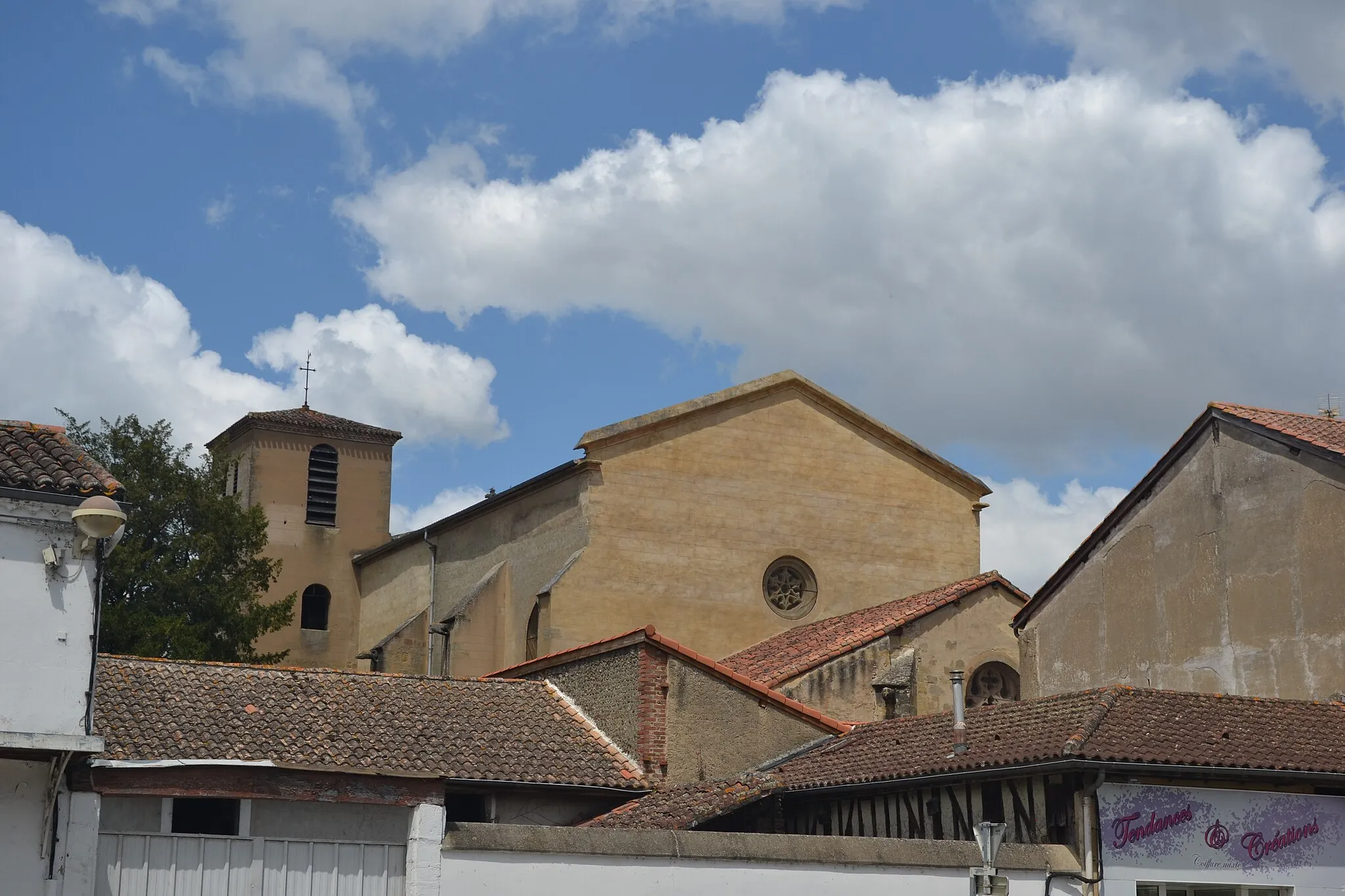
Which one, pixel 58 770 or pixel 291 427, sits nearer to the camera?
pixel 58 770

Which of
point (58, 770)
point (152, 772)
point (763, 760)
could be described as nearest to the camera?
point (58, 770)

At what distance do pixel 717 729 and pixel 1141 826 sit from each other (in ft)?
20.8

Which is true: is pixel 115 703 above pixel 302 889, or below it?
above

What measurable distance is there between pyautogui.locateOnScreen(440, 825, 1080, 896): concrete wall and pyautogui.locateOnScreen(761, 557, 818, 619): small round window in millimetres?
14410

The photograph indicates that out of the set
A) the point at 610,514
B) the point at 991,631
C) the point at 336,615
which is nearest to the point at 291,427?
the point at 336,615

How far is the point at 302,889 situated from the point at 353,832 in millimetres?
885

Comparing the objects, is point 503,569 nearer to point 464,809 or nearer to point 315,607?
point 315,607

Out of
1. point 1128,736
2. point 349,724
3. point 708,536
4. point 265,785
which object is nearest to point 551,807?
point 349,724

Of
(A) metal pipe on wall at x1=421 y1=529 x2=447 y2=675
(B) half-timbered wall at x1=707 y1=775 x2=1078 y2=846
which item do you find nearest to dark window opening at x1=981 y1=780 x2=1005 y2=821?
(B) half-timbered wall at x1=707 y1=775 x2=1078 y2=846

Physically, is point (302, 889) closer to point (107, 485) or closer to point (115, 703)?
point (115, 703)

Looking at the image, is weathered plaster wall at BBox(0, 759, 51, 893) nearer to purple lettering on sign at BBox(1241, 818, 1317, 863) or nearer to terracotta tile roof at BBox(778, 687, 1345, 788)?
terracotta tile roof at BBox(778, 687, 1345, 788)

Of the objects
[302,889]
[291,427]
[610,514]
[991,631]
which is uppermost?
[291,427]

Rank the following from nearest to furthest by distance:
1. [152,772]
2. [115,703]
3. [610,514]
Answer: [152,772]
[115,703]
[610,514]

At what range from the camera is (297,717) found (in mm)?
19297
